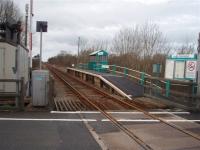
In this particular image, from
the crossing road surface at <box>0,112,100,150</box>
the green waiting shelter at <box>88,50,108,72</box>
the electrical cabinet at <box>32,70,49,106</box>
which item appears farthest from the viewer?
the green waiting shelter at <box>88,50,108,72</box>

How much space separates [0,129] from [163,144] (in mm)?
4202

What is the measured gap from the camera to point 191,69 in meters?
19.8

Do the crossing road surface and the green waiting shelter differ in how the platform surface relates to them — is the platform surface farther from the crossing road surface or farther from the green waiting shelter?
the green waiting shelter

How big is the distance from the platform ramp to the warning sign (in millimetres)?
2730

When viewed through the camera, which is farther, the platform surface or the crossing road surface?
the platform surface

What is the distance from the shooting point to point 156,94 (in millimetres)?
20188

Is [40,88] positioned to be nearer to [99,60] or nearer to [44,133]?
[44,133]

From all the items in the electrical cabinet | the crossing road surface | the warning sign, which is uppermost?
the warning sign

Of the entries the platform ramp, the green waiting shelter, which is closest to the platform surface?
the platform ramp

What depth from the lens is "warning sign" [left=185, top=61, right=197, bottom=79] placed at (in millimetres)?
19672

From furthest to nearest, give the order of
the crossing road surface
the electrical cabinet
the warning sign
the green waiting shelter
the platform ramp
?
1. the green waiting shelter
2. the platform ramp
3. the warning sign
4. the electrical cabinet
5. the crossing road surface

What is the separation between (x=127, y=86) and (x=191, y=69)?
5.28 m

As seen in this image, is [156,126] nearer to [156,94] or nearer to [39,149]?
Answer: [39,149]

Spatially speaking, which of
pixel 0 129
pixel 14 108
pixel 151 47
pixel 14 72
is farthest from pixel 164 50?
pixel 0 129
